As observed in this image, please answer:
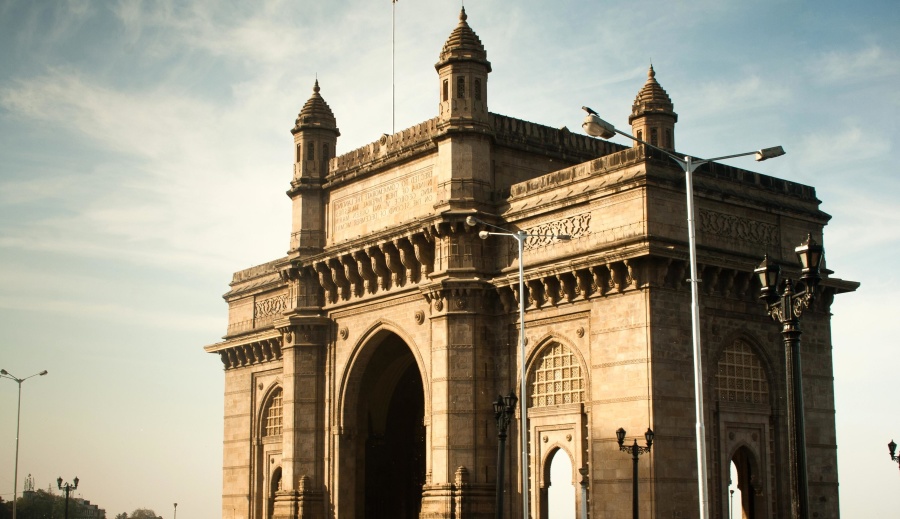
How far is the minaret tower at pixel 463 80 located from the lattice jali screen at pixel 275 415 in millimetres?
16670

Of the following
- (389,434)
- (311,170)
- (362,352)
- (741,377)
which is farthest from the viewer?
(311,170)

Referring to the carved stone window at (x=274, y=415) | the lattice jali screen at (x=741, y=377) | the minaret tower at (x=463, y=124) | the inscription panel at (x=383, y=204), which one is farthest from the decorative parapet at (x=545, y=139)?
the carved stone window at (x=274, y=415)

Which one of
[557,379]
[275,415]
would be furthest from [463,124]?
[275,415]

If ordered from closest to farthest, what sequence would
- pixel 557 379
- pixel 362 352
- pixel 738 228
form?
pixel 738 228 < pixel 557 379 < pixel 362 352

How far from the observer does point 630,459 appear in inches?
1209

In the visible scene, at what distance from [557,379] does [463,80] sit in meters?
9.46

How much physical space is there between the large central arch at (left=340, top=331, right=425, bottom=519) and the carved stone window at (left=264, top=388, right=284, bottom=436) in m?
7.34

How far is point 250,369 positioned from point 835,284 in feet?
81.3

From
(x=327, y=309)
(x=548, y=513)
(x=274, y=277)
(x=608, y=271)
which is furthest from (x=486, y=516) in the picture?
(x=274, y=277)

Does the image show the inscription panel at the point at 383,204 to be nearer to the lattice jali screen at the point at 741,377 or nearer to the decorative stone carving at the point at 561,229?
the decorative stone carving at the point at 561,229

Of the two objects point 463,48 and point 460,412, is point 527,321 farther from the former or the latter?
point 463,48

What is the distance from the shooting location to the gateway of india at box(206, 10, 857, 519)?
103 feet

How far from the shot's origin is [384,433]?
4209 cm

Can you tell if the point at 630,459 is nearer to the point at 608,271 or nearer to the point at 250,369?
the point at 608,271
